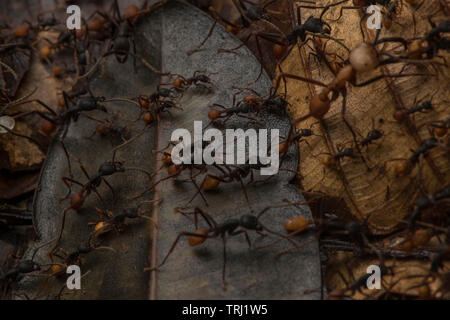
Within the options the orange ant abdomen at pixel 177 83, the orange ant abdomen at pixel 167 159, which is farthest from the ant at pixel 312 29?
the orange ant abdomen at pixel 167 159

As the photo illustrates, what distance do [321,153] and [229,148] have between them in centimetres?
60

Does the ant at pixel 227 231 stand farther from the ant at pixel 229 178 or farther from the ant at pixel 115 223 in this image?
the ant at pixel 115 223

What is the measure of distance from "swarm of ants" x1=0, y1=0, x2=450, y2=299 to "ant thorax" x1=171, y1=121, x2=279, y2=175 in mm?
66

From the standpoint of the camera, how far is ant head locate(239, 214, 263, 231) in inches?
113

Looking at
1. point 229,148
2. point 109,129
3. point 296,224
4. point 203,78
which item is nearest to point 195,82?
point 203,78

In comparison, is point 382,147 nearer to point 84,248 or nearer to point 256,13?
point 256,13

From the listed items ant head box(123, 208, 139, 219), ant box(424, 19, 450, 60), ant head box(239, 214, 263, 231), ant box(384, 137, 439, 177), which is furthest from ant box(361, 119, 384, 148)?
ant head box(123, 208, 139, 219)

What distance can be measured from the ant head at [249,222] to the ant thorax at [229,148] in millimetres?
419

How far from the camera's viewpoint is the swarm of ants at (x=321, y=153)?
114 inches

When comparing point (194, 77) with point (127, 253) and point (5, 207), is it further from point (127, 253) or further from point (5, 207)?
point (5, 207)

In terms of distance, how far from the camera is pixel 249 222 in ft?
9.38

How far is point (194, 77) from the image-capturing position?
3.67 metres

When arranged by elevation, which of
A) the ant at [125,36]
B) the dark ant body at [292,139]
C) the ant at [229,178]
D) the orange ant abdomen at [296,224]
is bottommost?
the orange ant abdomen at [296,224]

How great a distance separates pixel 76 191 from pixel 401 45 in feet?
7.49
